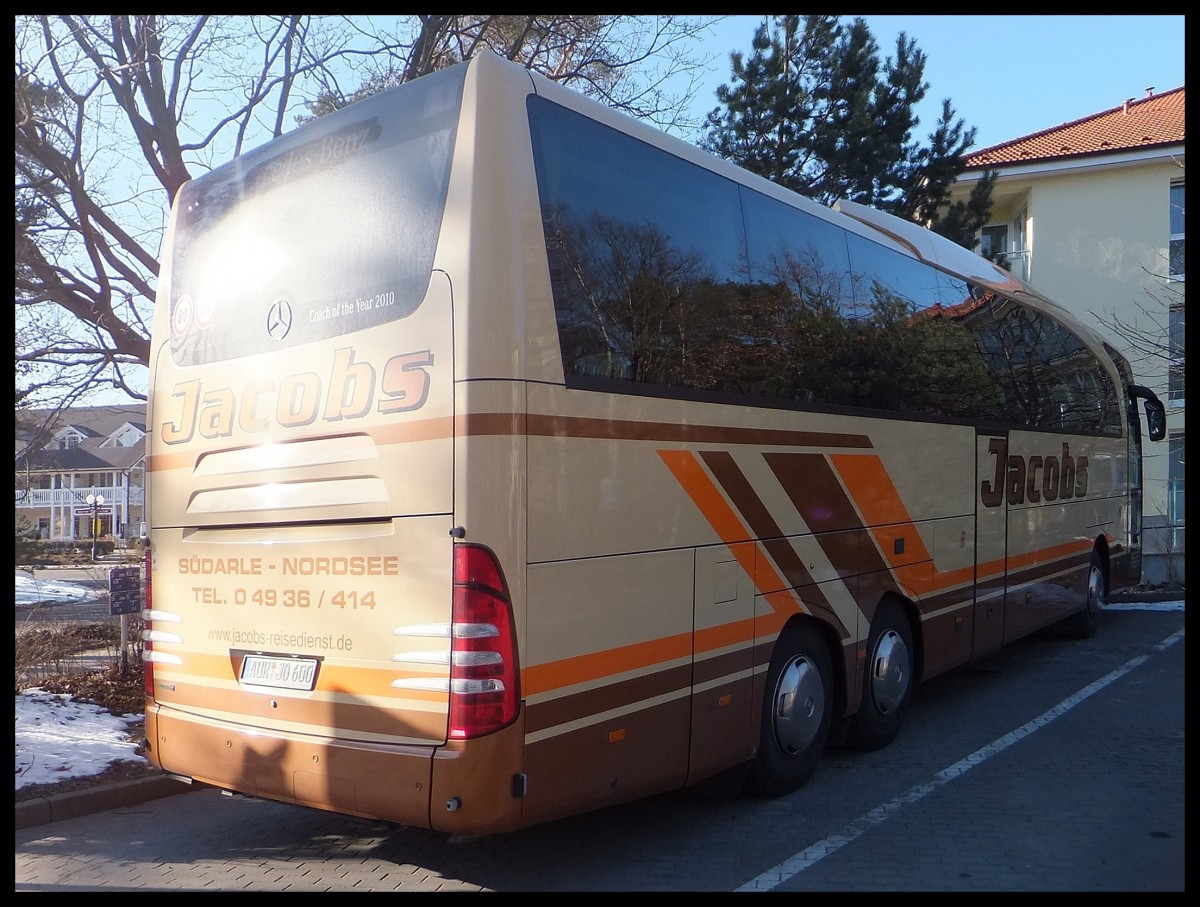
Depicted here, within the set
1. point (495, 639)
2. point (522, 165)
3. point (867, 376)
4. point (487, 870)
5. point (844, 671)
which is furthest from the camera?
point (867, 376)

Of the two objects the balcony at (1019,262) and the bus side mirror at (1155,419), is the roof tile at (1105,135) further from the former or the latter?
the bus side mirror at (1155,419)

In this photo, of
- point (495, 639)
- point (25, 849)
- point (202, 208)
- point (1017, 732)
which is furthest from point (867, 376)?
point (25, 849)

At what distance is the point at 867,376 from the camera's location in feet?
22.9

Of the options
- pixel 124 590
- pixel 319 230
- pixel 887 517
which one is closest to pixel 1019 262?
pixel 887 517

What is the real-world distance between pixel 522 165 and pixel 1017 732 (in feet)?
19.0

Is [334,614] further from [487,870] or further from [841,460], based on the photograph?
[841,460]

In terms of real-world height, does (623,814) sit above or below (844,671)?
below

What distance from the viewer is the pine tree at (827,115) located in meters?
17.4

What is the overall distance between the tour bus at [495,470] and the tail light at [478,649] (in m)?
0.01

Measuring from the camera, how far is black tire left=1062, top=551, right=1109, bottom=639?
11.6 meters

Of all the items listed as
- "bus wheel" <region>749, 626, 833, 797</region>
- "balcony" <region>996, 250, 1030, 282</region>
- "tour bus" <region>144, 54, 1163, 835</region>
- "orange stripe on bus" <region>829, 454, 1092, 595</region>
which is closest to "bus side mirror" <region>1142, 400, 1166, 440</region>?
"orange stripe on bus" <region>829, 454, 1092, 595</region>

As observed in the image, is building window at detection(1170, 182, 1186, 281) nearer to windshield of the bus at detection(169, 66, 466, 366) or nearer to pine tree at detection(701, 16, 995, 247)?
pine tree at detection(701, 16, 995, 247)

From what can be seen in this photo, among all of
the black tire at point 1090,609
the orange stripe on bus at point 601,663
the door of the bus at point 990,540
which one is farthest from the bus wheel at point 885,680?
the black tire at point 1090,609
